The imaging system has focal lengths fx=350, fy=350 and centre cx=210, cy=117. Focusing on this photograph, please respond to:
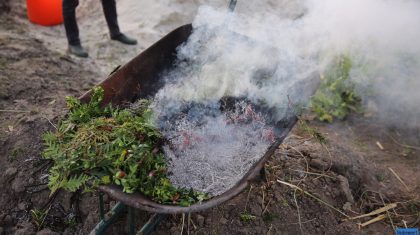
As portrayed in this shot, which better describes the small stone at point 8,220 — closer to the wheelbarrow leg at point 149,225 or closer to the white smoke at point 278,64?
the wheelbarrow leg at point 149,225

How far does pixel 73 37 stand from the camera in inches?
194

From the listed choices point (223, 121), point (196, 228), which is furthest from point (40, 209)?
point (223, 121)

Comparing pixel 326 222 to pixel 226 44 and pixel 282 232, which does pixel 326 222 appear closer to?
pixel 282 232

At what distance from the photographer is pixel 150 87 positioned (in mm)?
3164

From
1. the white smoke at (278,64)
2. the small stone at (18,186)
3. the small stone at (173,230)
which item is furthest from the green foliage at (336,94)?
the small stone at (18,186)

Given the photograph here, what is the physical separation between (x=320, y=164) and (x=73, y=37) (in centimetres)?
370

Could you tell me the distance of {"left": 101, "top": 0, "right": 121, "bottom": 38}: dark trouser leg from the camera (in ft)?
16.9

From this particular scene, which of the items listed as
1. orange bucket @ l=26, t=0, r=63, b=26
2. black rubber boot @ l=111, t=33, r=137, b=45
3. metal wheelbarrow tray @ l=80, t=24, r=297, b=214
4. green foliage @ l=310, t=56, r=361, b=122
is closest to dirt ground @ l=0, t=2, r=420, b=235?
green foliage @ l=310, t=56, r=361, b=122

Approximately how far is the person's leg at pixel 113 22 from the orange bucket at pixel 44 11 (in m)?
0.92

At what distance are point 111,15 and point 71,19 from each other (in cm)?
63

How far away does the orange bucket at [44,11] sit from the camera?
5.39m

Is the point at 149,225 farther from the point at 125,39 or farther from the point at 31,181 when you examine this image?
the point at 125,39

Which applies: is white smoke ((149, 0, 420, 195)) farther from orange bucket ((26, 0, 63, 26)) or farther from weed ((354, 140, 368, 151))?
orange bucket ((26, 0, 63, 26))

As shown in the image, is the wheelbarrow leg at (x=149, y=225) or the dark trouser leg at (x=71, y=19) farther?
the dark trouser leg at (x=71, y=19)
